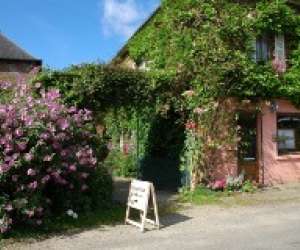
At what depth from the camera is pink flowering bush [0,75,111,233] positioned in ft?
A: 32.9

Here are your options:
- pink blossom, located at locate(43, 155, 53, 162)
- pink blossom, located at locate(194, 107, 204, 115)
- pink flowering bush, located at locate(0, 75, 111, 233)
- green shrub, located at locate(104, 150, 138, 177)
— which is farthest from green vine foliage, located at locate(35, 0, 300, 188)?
pink blossom, located at locate(43, 155, 53, 162)

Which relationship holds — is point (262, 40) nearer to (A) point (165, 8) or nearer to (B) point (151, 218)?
(A) point (165, 8)

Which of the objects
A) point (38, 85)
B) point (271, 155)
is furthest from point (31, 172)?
point (271, 155)

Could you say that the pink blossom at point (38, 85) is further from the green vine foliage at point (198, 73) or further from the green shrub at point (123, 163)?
the green shrub at point (123, 163)

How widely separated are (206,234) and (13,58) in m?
26.8

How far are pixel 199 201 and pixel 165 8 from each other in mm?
7719

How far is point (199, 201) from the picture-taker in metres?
14.4

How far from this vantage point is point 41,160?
34.1 ft

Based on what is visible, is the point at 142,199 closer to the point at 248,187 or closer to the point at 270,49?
the point at 248,187

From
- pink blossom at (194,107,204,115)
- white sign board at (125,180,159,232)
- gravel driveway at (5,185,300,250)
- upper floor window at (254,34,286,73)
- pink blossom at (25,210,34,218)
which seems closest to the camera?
gravel driveway at (5,185,300,250)

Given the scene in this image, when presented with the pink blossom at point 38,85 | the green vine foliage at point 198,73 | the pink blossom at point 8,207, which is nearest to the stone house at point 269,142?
the green vine foliage at point 198,73

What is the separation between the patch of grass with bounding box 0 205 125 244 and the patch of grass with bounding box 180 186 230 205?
2479 mm

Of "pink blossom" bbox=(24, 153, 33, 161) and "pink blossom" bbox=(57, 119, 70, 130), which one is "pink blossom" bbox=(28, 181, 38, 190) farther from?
"pink blossom" bbox=(57, 119, 70, 130)

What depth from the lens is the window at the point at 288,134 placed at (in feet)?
62.2
